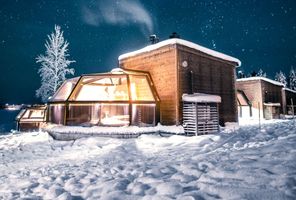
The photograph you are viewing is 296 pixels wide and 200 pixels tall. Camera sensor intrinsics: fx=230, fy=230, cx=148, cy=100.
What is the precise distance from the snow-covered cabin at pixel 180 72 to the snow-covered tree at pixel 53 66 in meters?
13.5

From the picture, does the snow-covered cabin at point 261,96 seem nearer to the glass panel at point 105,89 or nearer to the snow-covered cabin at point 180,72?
the snow-covered cabin at point 180,72

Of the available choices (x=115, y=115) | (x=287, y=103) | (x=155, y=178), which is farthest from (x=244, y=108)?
(x=155, y=178)

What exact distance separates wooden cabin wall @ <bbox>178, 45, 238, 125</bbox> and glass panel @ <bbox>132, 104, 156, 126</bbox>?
165cm

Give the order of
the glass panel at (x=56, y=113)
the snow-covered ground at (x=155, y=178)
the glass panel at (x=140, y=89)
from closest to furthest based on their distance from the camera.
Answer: the snow-covered ground at (x=155, y=178)
the glass panel at (x=56, y=113)
the glass panel at (x=140, y=89)

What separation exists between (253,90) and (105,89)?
20.4 m

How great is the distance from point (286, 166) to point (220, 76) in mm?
12514

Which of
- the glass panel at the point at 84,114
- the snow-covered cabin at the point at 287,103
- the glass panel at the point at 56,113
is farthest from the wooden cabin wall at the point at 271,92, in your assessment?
the glass panel at the point at 56,113

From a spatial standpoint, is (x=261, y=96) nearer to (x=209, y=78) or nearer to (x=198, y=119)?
(x=209, y=78)

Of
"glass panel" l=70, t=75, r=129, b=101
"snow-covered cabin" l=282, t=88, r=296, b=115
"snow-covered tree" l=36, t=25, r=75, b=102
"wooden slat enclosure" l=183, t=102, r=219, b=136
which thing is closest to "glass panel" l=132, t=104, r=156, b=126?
"wooden slat enclosure" l=183, t=102, r=219, b=136

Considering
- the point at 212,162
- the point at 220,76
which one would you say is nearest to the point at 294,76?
the point at 220,76

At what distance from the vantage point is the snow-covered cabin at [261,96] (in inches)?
1103

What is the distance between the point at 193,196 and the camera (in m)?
3.52

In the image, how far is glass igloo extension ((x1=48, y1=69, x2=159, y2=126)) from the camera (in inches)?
488

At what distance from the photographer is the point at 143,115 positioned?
12867 mm
